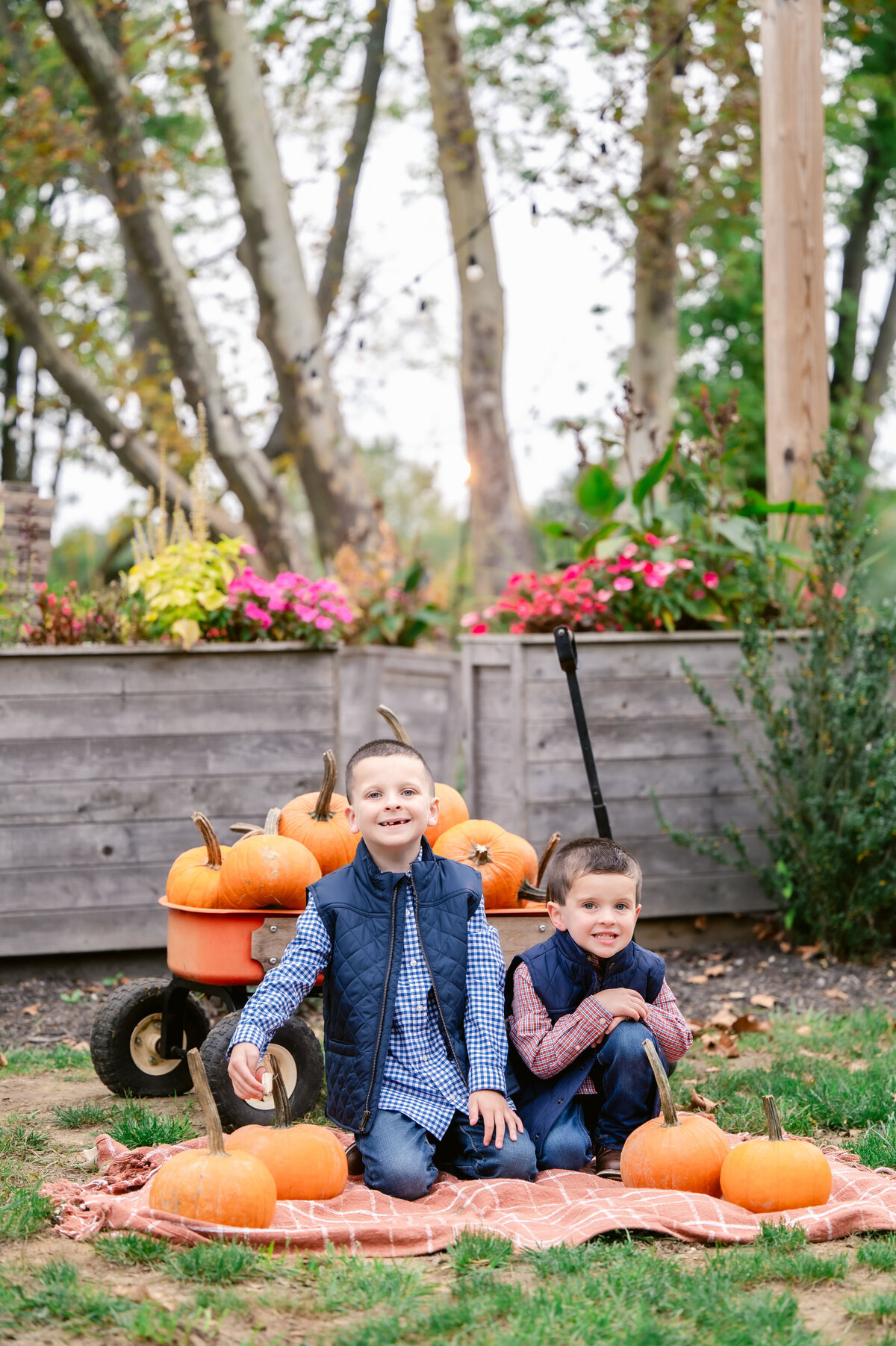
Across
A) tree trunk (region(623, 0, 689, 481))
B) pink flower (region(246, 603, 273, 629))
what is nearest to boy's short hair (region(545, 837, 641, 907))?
pink flower (region(246, 603, 273, 629))

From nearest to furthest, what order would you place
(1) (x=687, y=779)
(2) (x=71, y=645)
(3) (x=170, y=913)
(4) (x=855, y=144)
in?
(3) (x=170, y=913), (2) (x=71, y=645), (1) (x=687, y=779), (4) (x=855, y=144)

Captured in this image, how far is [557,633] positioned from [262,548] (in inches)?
248

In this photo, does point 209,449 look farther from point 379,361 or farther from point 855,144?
point 379,361

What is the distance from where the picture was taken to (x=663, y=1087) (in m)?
2.70

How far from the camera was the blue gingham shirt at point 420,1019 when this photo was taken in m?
2.84

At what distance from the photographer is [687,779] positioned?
220 inches

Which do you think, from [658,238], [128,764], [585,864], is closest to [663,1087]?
[585,864]

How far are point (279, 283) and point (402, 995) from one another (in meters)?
6.84

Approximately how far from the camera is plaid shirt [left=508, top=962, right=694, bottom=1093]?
2922 mm

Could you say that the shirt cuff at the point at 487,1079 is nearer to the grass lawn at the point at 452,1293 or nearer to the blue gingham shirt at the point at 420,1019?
the blue gingham shirt at the point at 420,1019

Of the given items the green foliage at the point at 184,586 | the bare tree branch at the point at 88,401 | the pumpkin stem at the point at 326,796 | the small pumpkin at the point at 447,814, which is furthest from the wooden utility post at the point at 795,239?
the bare tree branch at the point at 88,401

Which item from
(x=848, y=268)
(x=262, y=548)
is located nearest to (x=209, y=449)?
(x=262, y=548)

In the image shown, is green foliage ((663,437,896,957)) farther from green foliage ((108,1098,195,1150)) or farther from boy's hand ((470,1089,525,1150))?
green foliage ((108,1098,195,1150))

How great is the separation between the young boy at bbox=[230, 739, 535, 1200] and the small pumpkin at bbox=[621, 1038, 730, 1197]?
0.25m
